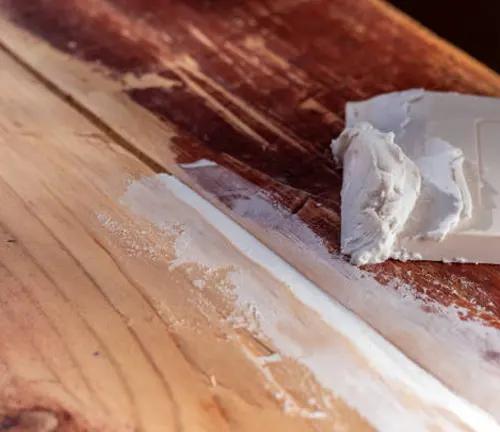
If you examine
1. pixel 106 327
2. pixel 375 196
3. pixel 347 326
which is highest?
pixel 375 196

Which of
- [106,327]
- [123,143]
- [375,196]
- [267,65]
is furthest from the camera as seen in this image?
[267,65]

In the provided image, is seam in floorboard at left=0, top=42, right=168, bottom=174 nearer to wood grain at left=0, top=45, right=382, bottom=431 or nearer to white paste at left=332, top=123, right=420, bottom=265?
wood grain at left=0, top=45, right=382, bottom=431

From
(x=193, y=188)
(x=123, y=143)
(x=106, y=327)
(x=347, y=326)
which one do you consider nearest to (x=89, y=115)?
(x=123, y=143)

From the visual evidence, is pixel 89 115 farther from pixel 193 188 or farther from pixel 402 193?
pixel 402 193

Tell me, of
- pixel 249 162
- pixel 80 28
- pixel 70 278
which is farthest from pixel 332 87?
pixel 70 278

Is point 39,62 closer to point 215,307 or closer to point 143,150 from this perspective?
point 143,150

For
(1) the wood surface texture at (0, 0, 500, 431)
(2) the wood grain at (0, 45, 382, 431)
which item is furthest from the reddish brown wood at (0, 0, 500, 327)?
(2) the wood grain at (0, 45, 382, 431)
